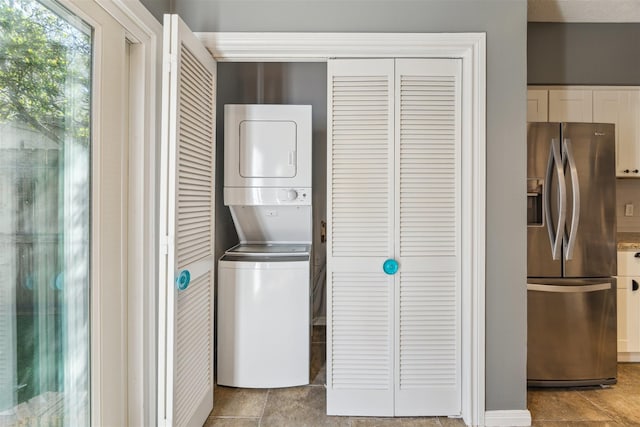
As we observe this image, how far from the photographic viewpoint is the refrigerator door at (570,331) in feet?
7.17

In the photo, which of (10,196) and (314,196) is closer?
(10,196)

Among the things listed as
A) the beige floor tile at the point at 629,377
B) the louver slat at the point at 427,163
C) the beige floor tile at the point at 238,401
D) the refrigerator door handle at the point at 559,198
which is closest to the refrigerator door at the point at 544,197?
the refrigerator door handle at the point at 559,198

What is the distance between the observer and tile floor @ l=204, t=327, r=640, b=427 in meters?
1.87

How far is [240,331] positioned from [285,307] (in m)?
0.32

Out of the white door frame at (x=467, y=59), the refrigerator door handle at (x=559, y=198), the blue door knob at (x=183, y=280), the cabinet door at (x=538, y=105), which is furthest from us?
the cabinet door at (x=538, y=105)

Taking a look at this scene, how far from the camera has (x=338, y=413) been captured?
191 centimetres

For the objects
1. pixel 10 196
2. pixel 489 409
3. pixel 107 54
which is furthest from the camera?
pixel 489 409

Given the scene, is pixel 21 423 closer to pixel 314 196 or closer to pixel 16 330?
pixel 16 330

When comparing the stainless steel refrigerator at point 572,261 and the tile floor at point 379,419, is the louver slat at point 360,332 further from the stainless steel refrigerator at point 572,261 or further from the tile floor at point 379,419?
the stainless steel refrigerator at point 572,261

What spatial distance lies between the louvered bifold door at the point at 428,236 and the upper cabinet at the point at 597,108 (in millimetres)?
1285

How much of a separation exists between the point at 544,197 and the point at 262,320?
77.0 inches

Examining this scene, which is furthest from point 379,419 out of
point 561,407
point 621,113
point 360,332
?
point 621,113

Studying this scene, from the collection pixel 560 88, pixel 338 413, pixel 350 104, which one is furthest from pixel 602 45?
pixel 338 413

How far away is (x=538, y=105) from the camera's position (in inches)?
106
